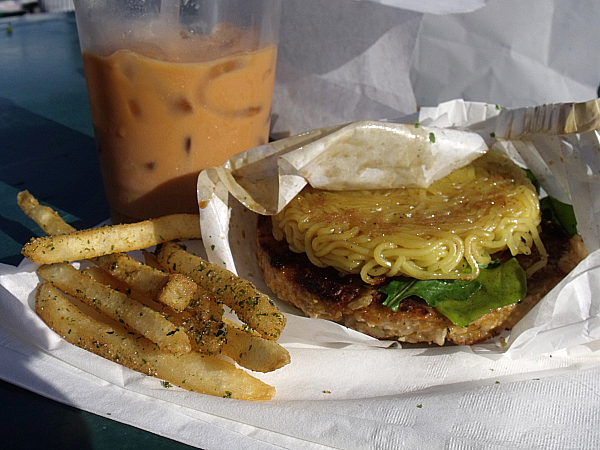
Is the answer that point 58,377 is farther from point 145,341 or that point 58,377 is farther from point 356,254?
point 356,254

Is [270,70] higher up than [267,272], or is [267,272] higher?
[270,70]

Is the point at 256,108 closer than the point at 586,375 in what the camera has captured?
No

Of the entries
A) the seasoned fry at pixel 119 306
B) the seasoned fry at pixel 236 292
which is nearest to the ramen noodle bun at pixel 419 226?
the seasoned fry at pixel 236 292

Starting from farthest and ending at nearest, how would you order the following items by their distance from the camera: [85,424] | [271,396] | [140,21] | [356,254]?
→ 1. [140,21]
2. [356,254]
3. [271,396]
4. [85,424]

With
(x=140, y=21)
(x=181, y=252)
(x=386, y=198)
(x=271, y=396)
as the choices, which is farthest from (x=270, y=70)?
(x=271, y=396)

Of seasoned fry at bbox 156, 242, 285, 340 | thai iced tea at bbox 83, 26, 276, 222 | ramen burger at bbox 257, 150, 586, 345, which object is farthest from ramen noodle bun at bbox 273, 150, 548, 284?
thai iced tea at bbox 83, 26, 276, 222

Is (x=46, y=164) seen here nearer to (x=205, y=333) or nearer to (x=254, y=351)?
(x=205, y=333)
